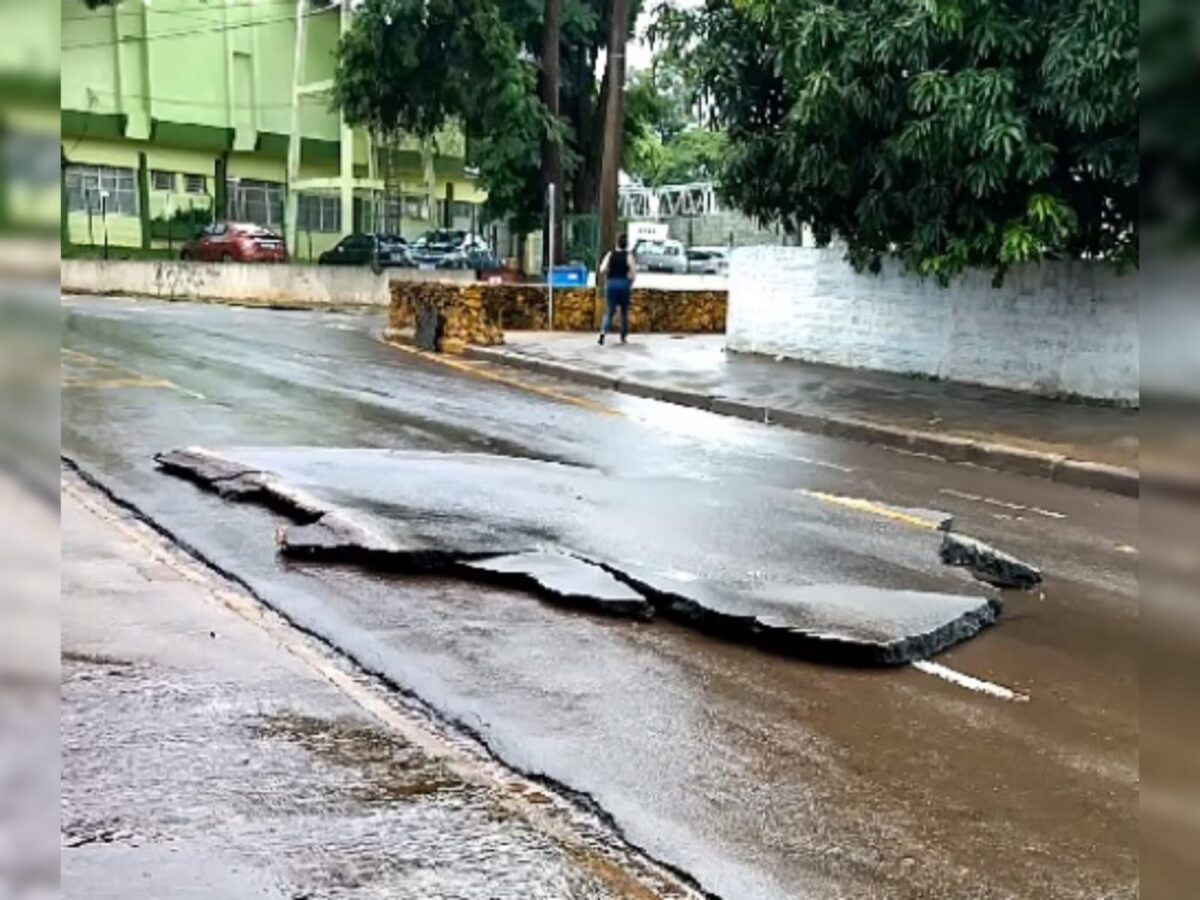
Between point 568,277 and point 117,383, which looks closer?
point 117,383

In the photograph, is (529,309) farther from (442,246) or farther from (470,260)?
(442,246)

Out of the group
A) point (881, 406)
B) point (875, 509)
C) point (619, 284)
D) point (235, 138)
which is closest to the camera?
point (875, 509)

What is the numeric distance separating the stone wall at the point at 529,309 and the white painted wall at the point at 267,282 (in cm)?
894

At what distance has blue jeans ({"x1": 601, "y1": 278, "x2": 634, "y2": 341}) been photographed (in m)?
23.0

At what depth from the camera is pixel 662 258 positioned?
55688mm

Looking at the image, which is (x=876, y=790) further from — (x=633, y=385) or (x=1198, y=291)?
(x=633, y=385)

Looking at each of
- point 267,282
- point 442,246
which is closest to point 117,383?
point 267,282

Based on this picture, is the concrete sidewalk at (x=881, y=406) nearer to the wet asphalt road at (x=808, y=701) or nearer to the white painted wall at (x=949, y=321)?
the white painted wall at (x=949, y=321)

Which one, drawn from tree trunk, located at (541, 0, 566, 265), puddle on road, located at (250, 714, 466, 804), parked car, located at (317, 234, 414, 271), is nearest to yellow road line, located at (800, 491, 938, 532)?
puddle on road, located at (250, 714, 466, 804)

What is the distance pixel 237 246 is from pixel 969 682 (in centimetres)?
3600

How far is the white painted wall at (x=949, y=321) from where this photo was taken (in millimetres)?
15859

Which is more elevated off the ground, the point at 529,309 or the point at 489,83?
the point at 489,83

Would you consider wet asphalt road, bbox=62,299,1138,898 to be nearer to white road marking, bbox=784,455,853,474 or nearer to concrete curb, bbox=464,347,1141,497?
white road marking, bbox=784,455,853,474

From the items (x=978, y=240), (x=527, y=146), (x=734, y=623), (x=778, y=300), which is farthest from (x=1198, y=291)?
(x=527, y=146)
